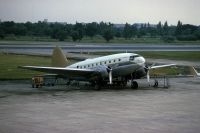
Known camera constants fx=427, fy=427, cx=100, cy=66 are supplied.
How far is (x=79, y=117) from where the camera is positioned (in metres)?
27.0

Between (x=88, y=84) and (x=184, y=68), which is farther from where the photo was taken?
(x=184, y=68)

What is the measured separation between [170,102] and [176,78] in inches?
884

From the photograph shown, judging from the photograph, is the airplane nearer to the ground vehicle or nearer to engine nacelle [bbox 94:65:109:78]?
engine nacelle [bbox 94:65:109:78]

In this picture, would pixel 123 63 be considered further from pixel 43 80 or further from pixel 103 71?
pixel 43 80

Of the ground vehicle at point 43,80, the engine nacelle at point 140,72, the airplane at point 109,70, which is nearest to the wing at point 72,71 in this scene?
the airplane at point 109,70

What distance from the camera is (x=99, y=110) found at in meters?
29.7

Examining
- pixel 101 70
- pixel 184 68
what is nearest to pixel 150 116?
pixel 101 70

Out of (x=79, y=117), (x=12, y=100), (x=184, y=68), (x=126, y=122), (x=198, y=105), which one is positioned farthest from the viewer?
(x=184, y=68)

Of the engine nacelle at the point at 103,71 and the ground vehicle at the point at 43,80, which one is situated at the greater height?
the engine nacelle at the point at 103,71

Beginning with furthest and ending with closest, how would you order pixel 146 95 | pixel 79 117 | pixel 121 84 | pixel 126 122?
pixel 121 84
pixel 146 95
pixel 79 117
pixel 126 122

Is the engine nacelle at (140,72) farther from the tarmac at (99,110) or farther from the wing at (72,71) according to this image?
the wing at (72,71)

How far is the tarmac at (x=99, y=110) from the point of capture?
2372 cm

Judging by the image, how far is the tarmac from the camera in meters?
23.7

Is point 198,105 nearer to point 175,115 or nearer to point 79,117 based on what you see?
point 175,115
